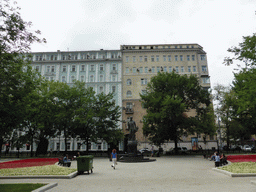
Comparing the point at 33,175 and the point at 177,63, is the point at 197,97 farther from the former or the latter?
the point at 33,175

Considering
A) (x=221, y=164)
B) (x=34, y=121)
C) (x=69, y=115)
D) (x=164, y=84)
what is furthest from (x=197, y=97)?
(x=34, y=121)

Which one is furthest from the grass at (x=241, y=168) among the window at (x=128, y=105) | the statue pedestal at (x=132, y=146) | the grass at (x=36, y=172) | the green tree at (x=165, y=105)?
the window at (x=128, y=105)

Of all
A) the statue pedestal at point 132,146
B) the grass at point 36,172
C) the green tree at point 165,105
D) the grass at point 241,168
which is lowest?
the grass at point 241,168

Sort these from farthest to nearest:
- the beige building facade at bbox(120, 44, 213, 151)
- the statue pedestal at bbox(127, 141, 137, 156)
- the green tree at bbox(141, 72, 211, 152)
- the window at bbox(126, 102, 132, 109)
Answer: the beige building facade at bbox(120, 44, 213, 151) < the window at bbox(126, 102, 132, 109) < the green tree at bbox(141, 72, 211, 152) < the statue pedestal at bbox(127, 141, 137, 156)

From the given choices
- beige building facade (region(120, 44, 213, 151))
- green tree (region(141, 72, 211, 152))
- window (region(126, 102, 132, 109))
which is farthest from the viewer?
beige building facade (region(120, 44, 213, 151))

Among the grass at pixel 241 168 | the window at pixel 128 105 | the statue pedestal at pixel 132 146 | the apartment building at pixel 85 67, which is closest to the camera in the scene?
the grass at pixel 241 168

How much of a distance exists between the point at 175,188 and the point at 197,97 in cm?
2828

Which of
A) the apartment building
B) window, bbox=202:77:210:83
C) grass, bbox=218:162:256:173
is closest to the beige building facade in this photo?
window, bbox=202:77:210:83

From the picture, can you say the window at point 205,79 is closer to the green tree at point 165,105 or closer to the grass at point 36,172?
the green tree at point 165,105

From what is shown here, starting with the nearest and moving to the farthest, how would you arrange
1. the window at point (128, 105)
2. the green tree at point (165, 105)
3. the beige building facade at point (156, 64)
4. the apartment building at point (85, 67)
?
the green tree at point (165, 105) < the window at point (128, 105) < the apartment building at point (85, 67) < the beige building facade at point (156, 64)

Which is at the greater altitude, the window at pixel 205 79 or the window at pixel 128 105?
the window at pixel 205 79

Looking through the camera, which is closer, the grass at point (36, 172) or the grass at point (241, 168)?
the grass at point (241, 168)

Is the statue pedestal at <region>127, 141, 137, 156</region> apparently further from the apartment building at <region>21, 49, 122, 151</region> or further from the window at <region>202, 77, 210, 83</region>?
the window at <region>202, 77, 210, 83</region>

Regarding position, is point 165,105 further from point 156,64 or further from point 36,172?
point 156,64
